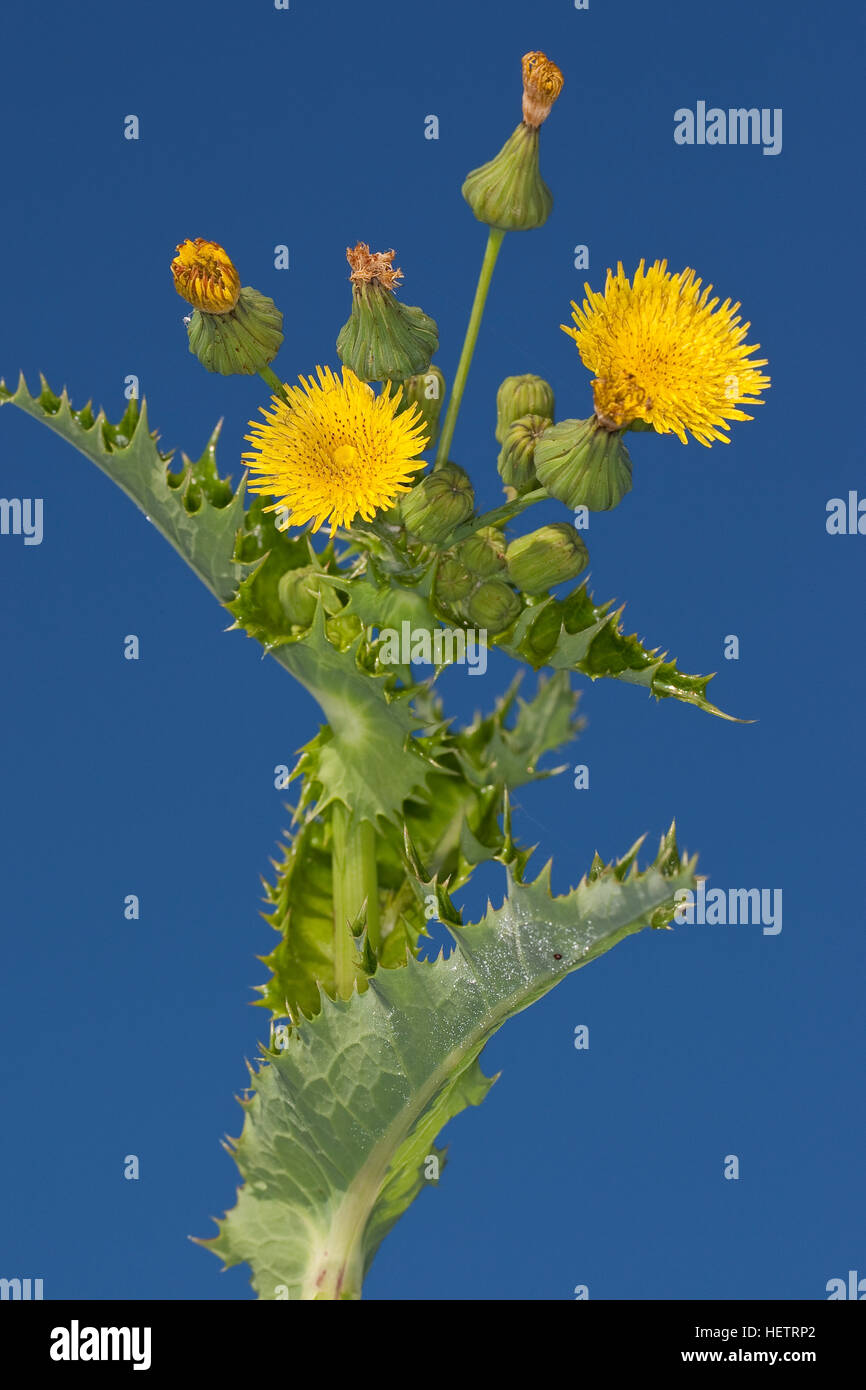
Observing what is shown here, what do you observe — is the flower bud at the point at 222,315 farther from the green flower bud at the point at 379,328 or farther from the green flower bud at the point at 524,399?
the green flower bud at the point at 524,399

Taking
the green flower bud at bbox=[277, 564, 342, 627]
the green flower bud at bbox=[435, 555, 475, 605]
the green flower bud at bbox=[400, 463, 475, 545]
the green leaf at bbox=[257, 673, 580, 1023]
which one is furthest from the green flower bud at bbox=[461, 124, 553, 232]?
the green leaf at bbox=[257, 673, 580, 1023]

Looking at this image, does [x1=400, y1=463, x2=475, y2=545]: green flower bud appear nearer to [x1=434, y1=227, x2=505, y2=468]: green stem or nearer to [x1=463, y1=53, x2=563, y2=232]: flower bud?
[x1=434, y1=227, x2=505, y2=468]: green stem

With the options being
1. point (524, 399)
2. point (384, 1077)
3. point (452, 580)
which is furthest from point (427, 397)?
point (384, 1077)

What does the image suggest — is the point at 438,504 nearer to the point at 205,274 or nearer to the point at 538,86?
the point at 205,274

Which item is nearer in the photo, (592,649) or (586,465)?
(586,465)
